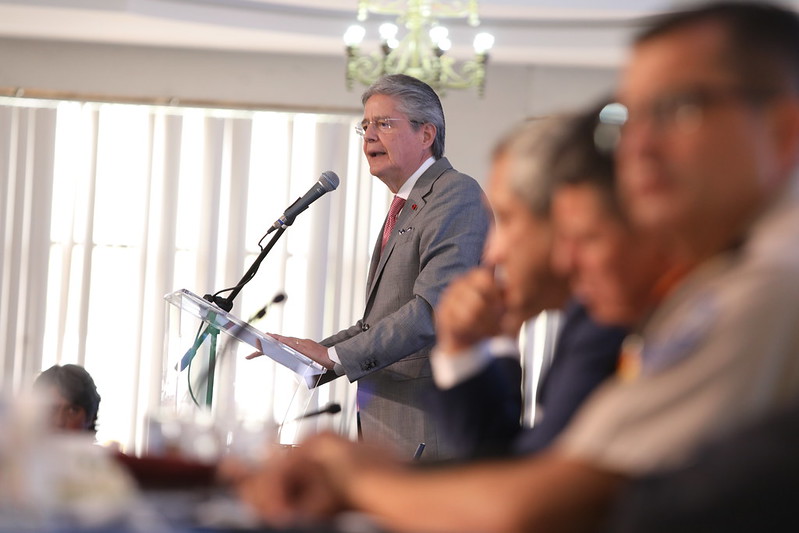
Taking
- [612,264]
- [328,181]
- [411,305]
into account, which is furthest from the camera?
[328,181]

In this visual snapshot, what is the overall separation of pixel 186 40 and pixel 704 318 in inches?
254

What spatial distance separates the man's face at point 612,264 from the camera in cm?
133

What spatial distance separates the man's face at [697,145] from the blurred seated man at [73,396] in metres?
2.95

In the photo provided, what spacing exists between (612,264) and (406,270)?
7.15ft

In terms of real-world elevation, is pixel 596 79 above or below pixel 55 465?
above

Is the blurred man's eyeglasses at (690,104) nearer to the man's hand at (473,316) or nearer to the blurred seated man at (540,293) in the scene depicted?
the blurred seated man at (540,293)

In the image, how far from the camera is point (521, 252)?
5.28ft

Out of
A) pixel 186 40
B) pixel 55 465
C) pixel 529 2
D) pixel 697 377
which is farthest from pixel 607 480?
pixel 186 40

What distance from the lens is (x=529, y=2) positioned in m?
Result: 6.26

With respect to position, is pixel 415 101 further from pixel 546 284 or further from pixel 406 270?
pixel 546 284

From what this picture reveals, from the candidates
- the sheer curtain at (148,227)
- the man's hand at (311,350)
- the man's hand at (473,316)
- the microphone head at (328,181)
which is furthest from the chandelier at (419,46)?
the man's hand at (473,316)

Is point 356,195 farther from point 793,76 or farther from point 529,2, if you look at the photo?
point 793,76

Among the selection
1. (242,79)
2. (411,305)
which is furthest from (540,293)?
(242,79)

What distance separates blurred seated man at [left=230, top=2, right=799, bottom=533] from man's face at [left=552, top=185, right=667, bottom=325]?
11 cm
